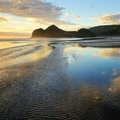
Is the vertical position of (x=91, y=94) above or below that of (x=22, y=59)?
above

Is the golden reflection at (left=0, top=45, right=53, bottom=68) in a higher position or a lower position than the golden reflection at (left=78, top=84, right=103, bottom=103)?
lower

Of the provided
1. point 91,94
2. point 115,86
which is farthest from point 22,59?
point 91,94

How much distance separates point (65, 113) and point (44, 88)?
172 inches

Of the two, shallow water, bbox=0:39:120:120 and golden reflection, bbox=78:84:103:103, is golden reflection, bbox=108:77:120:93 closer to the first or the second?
shallow water, bbox=0:39:120:120

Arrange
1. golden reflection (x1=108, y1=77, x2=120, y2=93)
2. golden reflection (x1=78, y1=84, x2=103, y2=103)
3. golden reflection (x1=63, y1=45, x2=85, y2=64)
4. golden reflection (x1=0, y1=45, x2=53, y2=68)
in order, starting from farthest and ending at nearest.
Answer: golden reflection (x1=63, y1=45, x2=85, y2=64) → golden reflection (x1=0, y1=45, x2=53, y2=68) → golden reflection (x1=108, y1=77, x2=120, y2=93) → golden reflection (x1=78, y1=84, x2=103, y2=103)

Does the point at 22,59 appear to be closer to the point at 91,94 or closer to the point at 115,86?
the point at 115,86

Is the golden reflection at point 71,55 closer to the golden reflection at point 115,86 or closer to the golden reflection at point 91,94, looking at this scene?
the golden reflection at point 115,86

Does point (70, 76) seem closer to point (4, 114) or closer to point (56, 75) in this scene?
point (56, 75)

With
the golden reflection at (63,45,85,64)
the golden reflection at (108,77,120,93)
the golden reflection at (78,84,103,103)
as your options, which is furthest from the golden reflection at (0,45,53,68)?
the golden reflection at (108,77,120,93)

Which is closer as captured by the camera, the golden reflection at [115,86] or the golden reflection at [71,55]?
the golden reflection at [115,86]

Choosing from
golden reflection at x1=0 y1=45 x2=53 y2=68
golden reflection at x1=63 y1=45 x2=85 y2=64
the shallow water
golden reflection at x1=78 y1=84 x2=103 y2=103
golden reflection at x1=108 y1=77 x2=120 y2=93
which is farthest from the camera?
golden reflection at x1=63 y1=45 x2=85 y2=64

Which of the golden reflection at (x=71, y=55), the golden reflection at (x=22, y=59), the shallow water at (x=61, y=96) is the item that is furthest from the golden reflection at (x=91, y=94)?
the golden reflection at (x=22, y=59)

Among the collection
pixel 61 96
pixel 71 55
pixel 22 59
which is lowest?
pixel 71 55

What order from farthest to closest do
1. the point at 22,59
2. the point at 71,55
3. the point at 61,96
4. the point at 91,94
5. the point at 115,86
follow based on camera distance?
the point at 71,55 < the point at 22,59 < the point at 115,86 < the point at 91,94 < the point at 61,96
